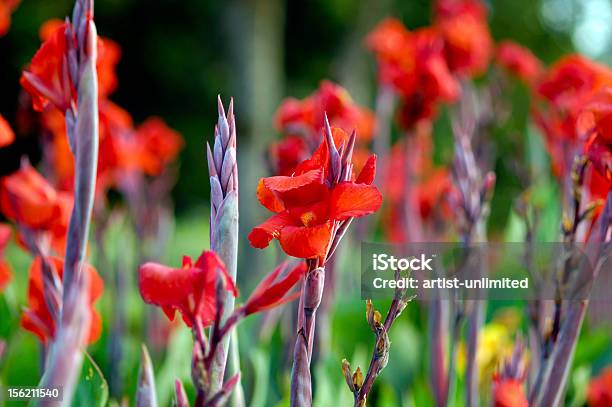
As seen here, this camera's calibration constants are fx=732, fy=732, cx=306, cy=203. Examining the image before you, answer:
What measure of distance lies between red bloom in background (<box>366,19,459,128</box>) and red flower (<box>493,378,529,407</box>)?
682 mm

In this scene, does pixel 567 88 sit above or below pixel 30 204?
above

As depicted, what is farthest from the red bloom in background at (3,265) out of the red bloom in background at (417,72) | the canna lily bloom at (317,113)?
the red bloom in background at (417,72)

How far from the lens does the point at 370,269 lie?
2.04 ft

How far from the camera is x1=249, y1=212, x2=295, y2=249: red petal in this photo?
498 mm

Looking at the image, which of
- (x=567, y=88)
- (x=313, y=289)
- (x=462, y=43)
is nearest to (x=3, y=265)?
(x=313, y=289)

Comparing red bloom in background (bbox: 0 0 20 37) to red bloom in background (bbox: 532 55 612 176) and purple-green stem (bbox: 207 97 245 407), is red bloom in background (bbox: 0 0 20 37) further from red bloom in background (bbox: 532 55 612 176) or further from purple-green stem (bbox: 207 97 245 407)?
red bloom in background (bbox: 532 55 612 176)

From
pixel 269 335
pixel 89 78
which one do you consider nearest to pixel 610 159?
pixel 89 78

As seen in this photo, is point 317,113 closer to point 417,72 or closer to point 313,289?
point 417,72

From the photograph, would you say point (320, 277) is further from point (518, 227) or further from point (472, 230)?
point (518, 227)

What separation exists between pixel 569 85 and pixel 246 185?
11.0 feet

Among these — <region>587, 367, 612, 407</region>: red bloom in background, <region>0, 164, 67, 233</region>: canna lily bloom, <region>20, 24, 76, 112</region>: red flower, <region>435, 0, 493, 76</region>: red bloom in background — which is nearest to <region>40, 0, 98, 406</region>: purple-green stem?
<region>20, 24, 76, 112</region>: red flower

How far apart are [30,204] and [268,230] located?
1.14 ft

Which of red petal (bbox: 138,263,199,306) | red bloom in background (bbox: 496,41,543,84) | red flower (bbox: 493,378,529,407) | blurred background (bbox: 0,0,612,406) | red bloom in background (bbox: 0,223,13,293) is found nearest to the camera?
red petal (bbox: 138,263,199,306)

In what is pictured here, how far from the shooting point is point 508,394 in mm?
594
